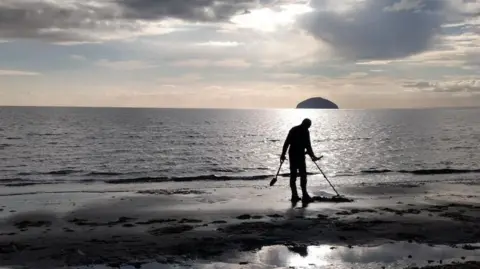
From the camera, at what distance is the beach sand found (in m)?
8.88

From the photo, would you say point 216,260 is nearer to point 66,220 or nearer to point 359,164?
point 66,220

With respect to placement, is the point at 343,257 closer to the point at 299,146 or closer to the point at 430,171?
the point at 299,146

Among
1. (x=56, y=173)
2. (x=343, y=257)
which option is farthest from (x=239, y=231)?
(x=56, y=173)

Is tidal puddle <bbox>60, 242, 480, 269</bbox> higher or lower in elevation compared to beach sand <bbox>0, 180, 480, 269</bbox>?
higher

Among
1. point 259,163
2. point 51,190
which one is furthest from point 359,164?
point 51,190

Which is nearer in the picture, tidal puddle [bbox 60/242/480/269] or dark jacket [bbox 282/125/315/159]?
tidal puddle [bbox 60/242/480/269]

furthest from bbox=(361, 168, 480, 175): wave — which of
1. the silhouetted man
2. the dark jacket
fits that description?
the dark jacket

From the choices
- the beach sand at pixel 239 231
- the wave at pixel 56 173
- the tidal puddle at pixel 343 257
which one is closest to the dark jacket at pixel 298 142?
the beach sand at pixel 239 231

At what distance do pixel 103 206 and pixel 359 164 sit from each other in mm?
23750

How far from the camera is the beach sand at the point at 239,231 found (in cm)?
888

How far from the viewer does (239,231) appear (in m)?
11.1

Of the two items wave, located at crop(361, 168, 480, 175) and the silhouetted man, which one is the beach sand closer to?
the silhouetted man

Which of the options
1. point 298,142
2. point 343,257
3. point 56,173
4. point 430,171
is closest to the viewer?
point 343,257

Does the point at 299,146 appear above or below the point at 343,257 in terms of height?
above
